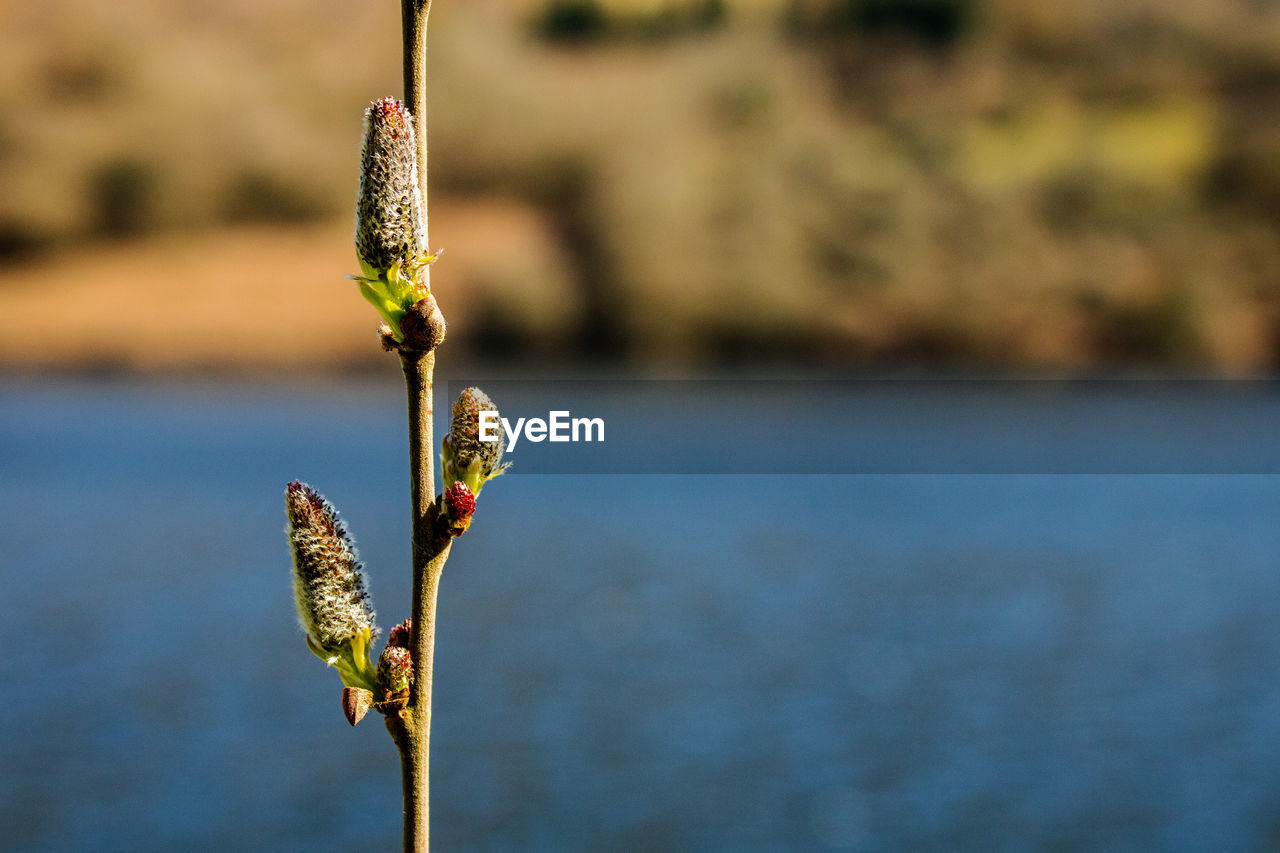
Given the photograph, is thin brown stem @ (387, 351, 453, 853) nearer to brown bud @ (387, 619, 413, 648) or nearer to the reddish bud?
the reddish bud

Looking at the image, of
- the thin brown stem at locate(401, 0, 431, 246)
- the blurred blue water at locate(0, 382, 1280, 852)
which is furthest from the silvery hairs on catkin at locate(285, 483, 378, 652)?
the blurred blue water at locate(0, 382, 1280, 852)

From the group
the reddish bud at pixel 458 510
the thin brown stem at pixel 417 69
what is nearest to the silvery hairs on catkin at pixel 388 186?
the thin brown stem at pixel 417 69

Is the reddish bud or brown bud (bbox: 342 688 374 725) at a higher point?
the reddish bud

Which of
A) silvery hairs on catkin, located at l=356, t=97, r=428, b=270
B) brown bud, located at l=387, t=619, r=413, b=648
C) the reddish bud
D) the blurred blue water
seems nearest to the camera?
silvery hairs on catkin, located at l=356, t=97, r=428, b=270

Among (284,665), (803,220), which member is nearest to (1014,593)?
(284,665)

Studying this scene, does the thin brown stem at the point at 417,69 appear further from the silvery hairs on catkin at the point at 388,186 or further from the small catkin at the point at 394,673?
the small catkin at the point at 394,673

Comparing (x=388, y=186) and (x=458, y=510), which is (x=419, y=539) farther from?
(x=388, y=186)

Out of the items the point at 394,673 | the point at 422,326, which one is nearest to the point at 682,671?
the point at 394,673
